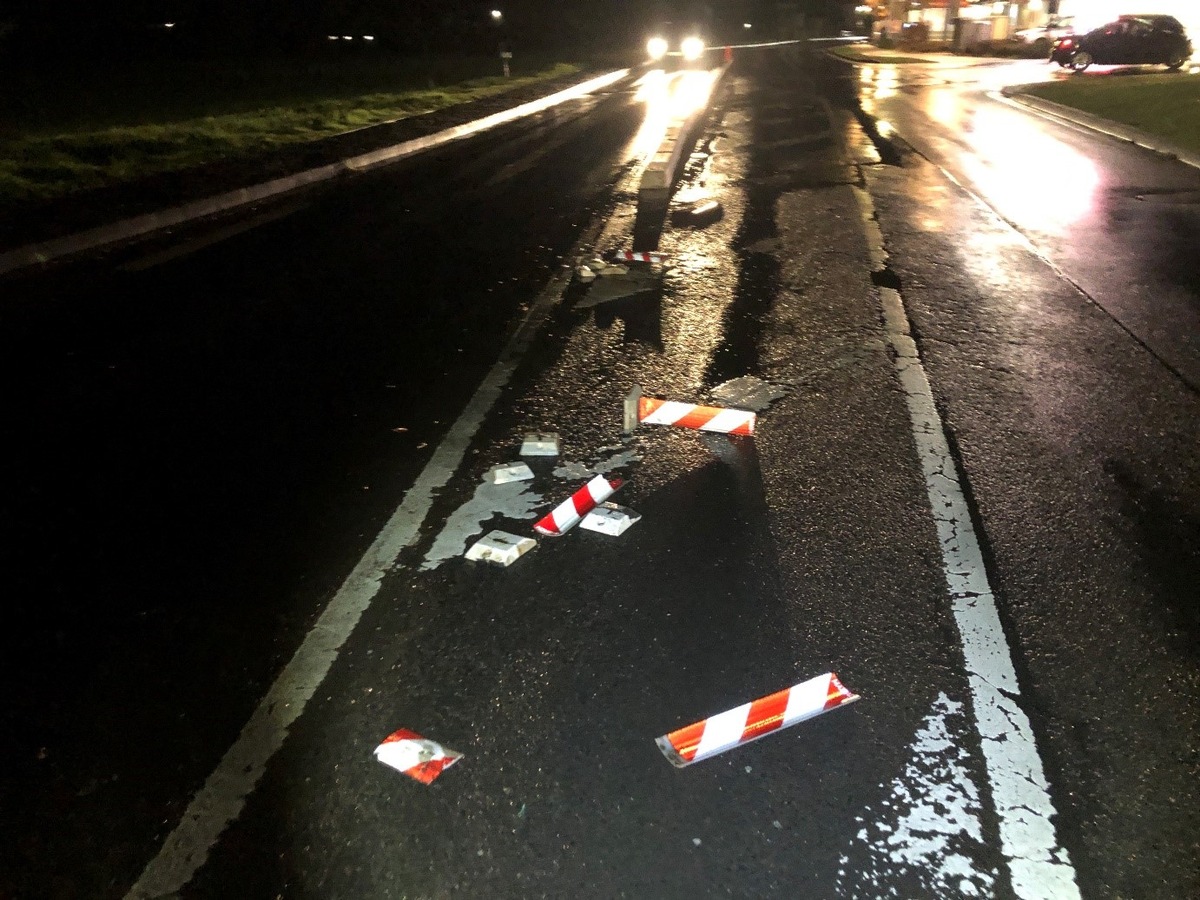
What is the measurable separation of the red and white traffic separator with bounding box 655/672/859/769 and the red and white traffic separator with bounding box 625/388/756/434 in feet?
6.98

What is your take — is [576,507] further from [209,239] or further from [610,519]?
[209,239]

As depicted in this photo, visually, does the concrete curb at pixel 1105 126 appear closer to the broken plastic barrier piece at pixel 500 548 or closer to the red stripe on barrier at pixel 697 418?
the red stripe on barrier at pixel 697 418

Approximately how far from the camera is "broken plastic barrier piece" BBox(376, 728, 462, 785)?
2.84m

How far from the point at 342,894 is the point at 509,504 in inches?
87.6

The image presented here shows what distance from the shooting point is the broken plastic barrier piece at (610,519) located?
163 inches

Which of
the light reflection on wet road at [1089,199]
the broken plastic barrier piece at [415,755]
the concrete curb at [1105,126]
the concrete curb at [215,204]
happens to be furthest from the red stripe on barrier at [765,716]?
the concrete curb at [1105,126]

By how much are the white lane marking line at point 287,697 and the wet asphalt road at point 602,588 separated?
6 cm

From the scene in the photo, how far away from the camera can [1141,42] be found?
27.0m

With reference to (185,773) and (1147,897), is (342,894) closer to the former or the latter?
(185,773)

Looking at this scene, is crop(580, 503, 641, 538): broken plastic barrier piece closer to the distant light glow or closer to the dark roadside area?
the dark roadside area

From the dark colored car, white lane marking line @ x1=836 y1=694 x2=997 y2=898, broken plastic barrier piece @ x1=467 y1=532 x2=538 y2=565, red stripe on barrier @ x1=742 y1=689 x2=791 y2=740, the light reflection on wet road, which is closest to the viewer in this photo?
white lane marking line @ x1=836 y1=694 x2=997 y2=898

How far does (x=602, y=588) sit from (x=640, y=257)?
5494mm

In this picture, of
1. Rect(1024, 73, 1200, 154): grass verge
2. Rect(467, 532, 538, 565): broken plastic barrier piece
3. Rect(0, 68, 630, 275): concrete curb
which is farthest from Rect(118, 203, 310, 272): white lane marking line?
Rect(1024, 73, 1200, 154): grass verge

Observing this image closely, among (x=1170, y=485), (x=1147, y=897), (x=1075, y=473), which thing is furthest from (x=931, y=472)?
(x=1147, y=897)
